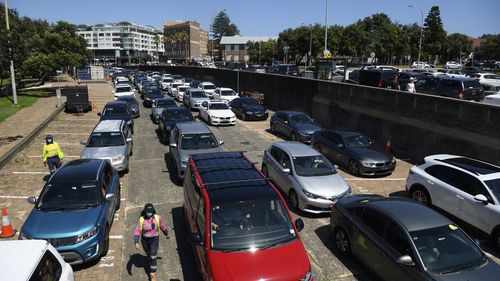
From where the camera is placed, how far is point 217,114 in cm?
2509

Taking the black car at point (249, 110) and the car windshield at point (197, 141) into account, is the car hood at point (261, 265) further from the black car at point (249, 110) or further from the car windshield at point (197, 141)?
the black car at point (249, 110)

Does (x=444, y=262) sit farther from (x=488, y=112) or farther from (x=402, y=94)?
(x=402, y=94)

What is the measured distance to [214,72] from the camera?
53.8m

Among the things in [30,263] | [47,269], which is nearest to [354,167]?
[47,269]

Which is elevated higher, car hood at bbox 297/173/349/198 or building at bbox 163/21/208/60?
building at bbox 163/21/208/60

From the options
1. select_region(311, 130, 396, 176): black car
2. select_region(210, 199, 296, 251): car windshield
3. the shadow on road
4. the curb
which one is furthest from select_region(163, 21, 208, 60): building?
select_region(210, 199, 296, 251): car windshield

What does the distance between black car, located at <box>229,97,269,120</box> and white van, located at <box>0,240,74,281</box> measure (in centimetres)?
2223

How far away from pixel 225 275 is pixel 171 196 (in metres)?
6.53

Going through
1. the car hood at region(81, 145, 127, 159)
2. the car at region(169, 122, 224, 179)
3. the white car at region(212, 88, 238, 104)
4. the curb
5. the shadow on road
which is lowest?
the shadow on road

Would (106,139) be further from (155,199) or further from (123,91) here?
(123,91)

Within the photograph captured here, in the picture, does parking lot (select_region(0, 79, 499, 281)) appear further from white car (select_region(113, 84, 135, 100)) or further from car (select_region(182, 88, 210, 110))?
white car (select_region(113, 84, 135, 100))

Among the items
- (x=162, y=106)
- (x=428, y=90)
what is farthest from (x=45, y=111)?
(x=428, y=90)

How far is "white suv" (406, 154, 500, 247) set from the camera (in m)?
9.34

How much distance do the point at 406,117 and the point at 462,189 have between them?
914 cm
